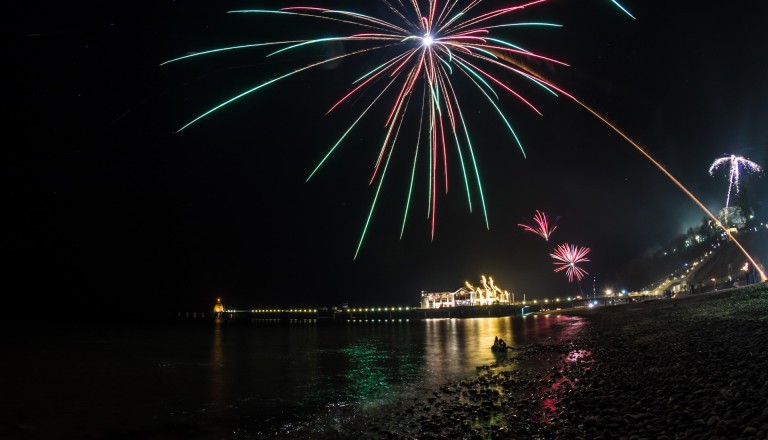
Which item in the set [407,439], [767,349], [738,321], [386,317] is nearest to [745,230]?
[386,317]

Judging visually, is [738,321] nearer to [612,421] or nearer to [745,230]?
[612,421]

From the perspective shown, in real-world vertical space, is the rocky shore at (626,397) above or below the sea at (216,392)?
above

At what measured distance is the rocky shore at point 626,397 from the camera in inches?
329

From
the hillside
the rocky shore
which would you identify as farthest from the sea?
the hillside

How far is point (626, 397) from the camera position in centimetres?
1133

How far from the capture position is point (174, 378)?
25.6m

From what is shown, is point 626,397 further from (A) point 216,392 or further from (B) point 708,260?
(B) point 708,260

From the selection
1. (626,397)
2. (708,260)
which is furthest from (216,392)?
(708,260)

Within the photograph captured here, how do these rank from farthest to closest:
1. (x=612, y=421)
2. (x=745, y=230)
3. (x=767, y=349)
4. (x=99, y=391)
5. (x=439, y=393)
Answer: (x=745, y=230) → (x=99, y=391) → (x=439, y=393) → (x=767, y=349) → (x=612, y=421)

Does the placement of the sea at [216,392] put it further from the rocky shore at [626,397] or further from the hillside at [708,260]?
the hillside at [708,260]

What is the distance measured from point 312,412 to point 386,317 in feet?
423

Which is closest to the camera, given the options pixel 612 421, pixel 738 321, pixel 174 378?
pixel 612 421

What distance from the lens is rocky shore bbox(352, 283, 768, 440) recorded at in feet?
27.4

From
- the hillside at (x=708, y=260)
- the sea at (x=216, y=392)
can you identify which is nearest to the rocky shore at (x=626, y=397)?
the sea at (x=216, y=392)
